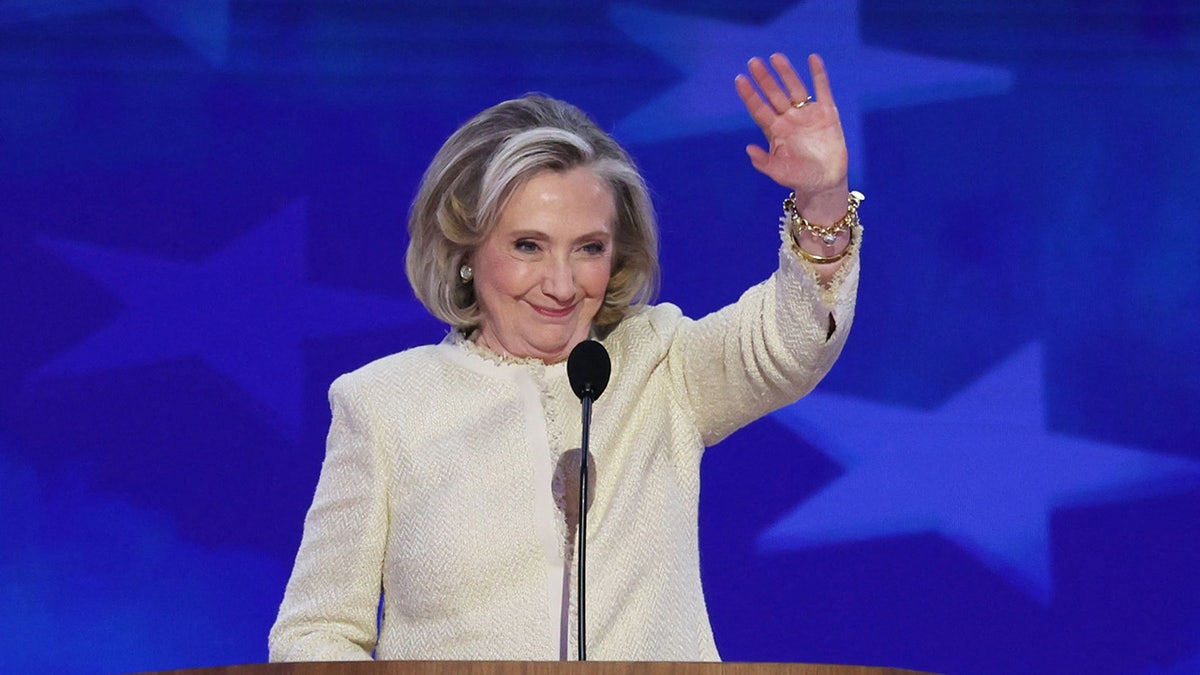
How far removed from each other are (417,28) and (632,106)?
434mm

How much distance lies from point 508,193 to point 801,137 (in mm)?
419

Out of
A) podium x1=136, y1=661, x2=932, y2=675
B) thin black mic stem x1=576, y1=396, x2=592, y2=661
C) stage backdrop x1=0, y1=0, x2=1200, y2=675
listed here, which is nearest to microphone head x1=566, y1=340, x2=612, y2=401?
thin black mic stem x1=576, y1=396, x2=592, y2=661

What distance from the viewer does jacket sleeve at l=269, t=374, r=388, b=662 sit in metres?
2.08

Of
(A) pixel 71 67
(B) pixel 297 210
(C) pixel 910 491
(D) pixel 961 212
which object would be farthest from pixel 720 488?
(A) pixel 71 67

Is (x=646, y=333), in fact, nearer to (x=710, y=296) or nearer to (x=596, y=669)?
(x=596, y=669)

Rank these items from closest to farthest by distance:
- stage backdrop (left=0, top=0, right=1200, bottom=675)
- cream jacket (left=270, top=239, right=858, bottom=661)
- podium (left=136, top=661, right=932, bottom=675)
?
podium (left=136, top=661, right=932, bottom=675) → cream jacket (left=270, top=239, right=858, bottom=661) → stage backdrop (left=0, top=0, right=1200, bottom=675)

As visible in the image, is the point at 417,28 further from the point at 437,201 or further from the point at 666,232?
the point at 437,201

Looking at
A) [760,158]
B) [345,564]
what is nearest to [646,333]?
[760,158]

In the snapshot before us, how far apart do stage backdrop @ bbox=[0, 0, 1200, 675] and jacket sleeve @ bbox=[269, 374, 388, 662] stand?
1107 millimetres

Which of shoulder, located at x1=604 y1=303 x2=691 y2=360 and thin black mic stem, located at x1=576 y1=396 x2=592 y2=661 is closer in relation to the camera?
thin black mic stem, located at x1=576 y1=396 x2=592 y2=661

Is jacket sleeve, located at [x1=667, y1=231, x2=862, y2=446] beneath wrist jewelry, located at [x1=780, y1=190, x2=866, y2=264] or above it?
beneath

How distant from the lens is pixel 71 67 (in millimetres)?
3250

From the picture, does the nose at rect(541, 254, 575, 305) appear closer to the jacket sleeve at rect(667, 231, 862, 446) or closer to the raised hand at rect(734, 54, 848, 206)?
the jacket sleeve at rect(667, 231, 862, 446)

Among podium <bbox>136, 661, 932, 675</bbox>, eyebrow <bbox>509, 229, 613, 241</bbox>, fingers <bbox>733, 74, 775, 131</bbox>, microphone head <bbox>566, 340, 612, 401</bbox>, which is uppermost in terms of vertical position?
fingers <bbox>733, 74, 775, 131</bbox>
